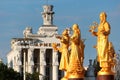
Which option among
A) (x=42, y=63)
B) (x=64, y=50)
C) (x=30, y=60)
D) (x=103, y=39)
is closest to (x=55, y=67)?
(x=42, y=63)

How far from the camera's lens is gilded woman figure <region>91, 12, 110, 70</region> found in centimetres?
2181

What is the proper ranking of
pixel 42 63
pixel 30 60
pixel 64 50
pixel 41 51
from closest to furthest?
1. pixel 64 50
2. pixel 30 60
3. pixel 42 63
4. pixel 41 51

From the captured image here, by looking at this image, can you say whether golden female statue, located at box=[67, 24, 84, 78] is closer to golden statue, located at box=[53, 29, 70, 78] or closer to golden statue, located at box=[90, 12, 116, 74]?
golden statue, located at box=[90, 12, 116, 74]

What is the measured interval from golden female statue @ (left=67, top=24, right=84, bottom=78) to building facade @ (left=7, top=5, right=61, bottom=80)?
267ft

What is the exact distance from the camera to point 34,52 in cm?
11244

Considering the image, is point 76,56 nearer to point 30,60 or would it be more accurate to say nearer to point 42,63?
point 30,60

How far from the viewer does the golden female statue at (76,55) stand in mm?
22516

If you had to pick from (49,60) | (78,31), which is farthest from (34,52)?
(78,31)

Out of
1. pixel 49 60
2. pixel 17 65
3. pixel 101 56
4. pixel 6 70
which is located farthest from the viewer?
pixel 49 60

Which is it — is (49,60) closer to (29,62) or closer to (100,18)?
(29,62)

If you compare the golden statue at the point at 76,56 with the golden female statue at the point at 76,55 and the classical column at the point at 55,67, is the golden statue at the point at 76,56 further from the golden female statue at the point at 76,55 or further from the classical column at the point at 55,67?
the classical column at the point at 55,67

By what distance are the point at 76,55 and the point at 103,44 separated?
1406 millimetres

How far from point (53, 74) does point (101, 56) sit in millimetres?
88196

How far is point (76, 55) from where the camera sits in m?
22.9
